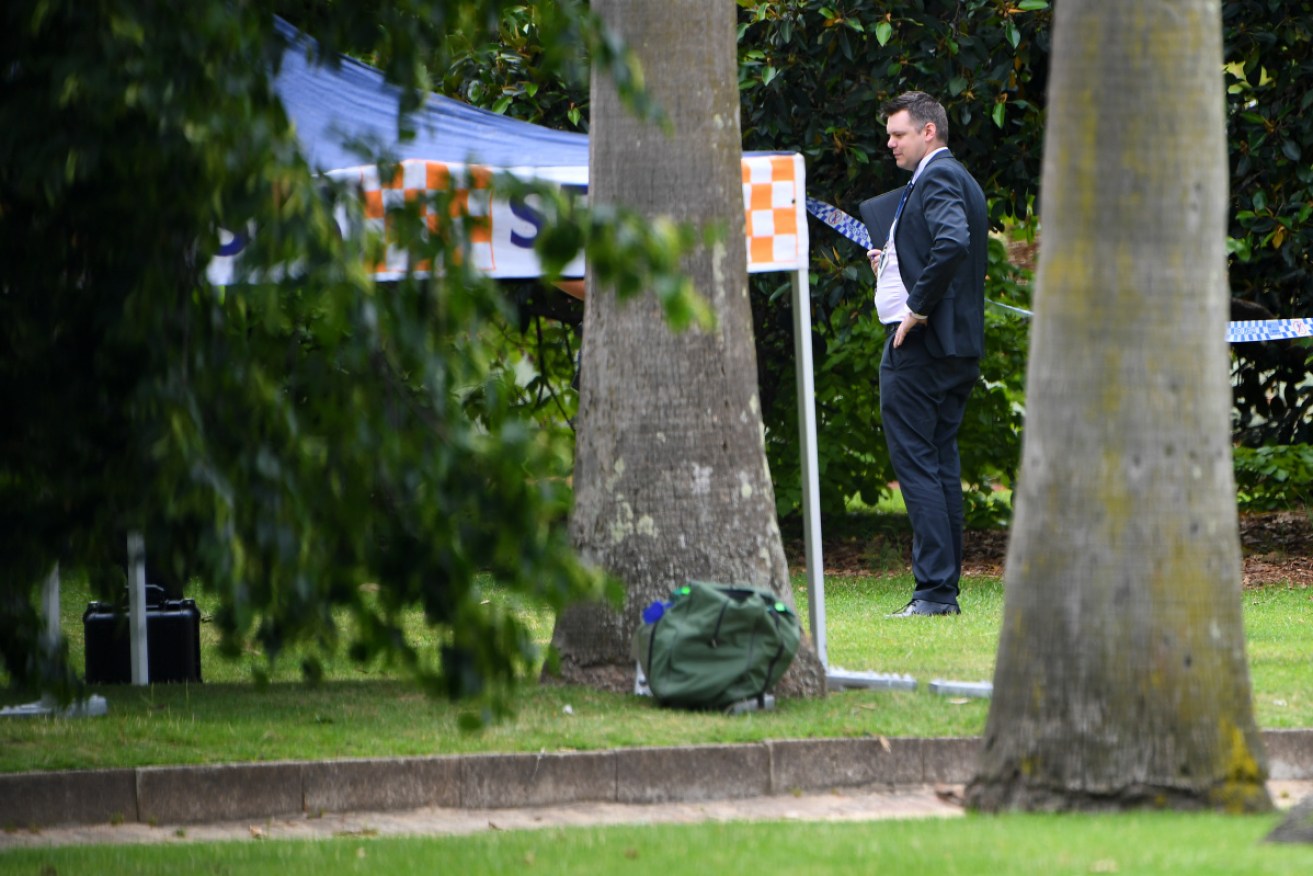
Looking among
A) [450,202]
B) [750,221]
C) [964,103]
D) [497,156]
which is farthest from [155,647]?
[964,103]

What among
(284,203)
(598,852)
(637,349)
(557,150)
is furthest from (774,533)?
(284,203)

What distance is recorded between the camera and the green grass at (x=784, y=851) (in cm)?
481

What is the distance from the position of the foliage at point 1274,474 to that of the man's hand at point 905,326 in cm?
500

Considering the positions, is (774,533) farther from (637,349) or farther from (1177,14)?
(1177,14)

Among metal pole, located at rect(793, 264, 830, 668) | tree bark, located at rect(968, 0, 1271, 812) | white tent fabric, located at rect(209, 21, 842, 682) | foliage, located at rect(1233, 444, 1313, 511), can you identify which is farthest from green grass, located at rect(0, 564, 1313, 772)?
foliage, located at rect(1233, 444, 1313, 511)

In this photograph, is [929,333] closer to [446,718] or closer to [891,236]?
[891,236]

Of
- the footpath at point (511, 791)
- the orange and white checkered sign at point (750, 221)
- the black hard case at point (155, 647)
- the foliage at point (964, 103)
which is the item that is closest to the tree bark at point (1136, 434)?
the footpath at point (511, 791)

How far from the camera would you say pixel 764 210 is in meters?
7.84

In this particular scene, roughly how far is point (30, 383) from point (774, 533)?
12.8 feet

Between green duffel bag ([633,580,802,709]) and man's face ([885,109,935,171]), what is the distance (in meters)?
3.47

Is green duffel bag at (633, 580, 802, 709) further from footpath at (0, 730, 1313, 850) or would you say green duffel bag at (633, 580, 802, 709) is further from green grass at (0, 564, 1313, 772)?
footpath at (0, 730, 1313, 850)

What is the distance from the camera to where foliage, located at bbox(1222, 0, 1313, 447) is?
1280 cm

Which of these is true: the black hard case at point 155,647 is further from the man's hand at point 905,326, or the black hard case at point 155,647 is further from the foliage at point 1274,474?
the foliage at point 1274,474

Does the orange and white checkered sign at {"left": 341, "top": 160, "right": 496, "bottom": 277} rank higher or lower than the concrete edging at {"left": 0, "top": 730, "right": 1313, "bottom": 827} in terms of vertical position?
higher
